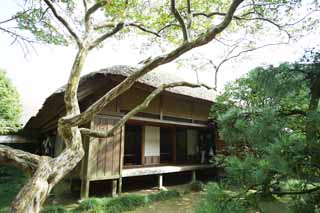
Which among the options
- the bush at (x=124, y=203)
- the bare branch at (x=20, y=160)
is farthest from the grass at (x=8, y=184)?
the bare branch at (x=20, y=160)

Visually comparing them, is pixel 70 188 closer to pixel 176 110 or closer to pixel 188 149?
pixel 176 110

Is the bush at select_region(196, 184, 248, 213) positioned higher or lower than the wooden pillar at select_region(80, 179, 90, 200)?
higher

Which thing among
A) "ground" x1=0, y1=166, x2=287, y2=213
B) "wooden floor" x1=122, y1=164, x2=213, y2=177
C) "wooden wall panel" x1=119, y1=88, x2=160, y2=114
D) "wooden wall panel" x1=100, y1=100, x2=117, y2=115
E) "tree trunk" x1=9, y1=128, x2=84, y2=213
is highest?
"wooden wall panel" x1=119, y1=88, x2=160, y2=114

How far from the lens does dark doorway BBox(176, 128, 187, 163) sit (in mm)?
10094

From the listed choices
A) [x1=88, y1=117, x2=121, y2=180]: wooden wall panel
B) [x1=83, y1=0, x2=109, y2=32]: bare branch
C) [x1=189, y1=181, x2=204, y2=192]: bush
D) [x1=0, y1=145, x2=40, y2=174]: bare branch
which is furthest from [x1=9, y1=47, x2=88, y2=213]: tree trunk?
[x1=189, y1=181, x2=204, y2=192]: bush

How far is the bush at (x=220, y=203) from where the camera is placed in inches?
51.6

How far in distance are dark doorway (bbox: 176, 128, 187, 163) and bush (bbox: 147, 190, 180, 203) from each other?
3523mm

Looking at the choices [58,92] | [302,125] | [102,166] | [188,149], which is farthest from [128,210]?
[188,149]

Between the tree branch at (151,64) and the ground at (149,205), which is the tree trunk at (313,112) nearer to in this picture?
the tree branch at (151,64)

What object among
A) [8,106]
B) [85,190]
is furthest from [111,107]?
[8,106]

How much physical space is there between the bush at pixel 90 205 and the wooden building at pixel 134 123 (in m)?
0.47

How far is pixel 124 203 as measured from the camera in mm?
5230

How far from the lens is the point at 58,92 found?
5.88 m

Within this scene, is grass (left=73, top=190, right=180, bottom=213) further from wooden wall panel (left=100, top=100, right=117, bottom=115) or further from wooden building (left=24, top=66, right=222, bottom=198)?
wooden wall panel (left=100, top=100, right=117, bottom=115)
